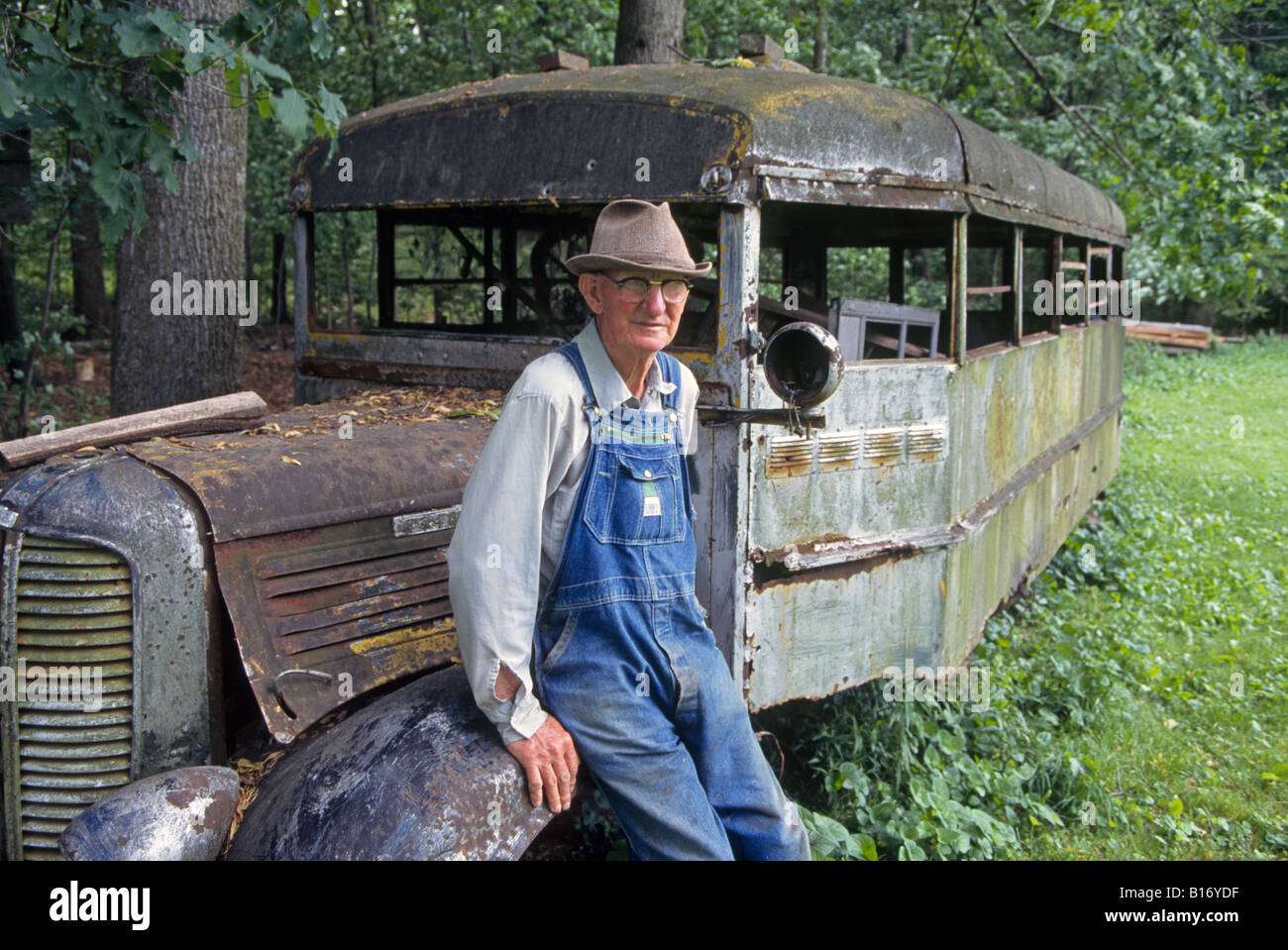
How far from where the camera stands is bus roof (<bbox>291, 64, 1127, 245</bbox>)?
11.7ft

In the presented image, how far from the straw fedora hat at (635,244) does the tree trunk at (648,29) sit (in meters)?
5.62

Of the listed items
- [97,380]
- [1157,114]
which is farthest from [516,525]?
[97,380]

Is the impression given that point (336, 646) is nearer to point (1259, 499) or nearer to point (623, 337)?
point (623, 337)

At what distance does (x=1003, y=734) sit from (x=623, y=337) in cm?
307

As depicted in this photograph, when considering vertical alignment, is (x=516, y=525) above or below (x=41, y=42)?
below

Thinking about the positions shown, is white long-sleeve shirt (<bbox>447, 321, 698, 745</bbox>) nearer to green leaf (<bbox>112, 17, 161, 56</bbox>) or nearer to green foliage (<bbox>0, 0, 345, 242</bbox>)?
green foliage (<bbox>0, 0, 345, 242</bbox>)

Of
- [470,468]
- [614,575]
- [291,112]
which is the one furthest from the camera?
[291,112]

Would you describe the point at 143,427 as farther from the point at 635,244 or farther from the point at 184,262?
the point at 184,262

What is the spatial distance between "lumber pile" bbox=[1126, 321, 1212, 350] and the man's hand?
2096 cm

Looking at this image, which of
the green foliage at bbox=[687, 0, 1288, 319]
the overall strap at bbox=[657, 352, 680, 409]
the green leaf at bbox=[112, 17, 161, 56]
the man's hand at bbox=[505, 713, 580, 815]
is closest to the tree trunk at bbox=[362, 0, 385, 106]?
the green foliage at bbox=[687, 0, 1288, 319]

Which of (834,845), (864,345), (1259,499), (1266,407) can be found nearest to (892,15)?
(1266,407)

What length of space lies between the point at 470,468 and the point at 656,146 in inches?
46.6

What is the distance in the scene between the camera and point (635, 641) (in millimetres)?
2490

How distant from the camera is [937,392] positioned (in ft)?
13.9
